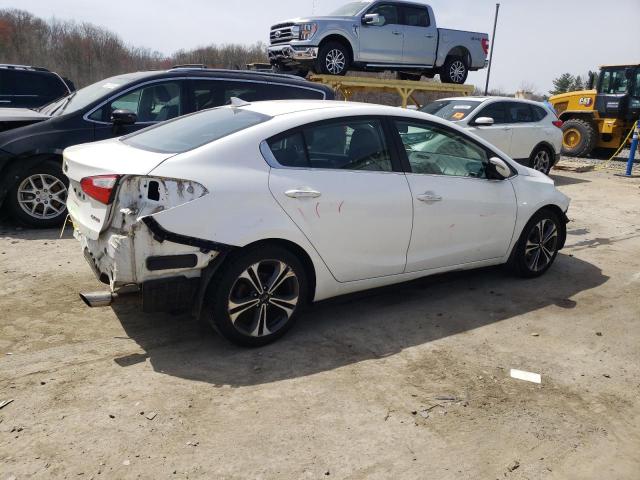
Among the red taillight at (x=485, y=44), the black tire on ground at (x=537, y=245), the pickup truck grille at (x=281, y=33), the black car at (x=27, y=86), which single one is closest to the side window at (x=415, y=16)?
the red taillight at (x=485, y=44)

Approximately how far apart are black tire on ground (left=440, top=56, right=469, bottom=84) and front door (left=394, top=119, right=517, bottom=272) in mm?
11188

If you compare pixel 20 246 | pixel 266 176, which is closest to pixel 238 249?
pixel 266 176

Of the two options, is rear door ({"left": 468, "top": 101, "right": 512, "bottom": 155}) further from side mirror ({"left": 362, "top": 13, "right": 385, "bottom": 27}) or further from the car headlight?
the car headlight

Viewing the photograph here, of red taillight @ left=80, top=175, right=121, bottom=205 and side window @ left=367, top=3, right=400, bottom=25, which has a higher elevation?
side window @ left=367, top=3, right=400, bottom=25

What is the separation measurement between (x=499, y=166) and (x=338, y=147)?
1.60m

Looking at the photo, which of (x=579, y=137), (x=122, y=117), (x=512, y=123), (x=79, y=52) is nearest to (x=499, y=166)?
(x=122, y=117)

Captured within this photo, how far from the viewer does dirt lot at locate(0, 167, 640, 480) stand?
8.96 ft

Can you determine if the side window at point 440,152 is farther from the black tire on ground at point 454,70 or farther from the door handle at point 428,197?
the black tire on ground at point 454,70

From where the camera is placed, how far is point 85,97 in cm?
701

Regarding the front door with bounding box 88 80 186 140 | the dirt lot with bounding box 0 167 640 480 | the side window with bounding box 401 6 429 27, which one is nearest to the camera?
the dirt lot with bounding box 0 167 640 480

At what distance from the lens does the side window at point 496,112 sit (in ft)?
36.6

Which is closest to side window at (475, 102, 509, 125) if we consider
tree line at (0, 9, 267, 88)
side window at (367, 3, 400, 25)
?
side window at (367, 3, 400, 25)

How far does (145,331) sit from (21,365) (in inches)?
32.1

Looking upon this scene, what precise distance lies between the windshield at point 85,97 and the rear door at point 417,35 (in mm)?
8847
